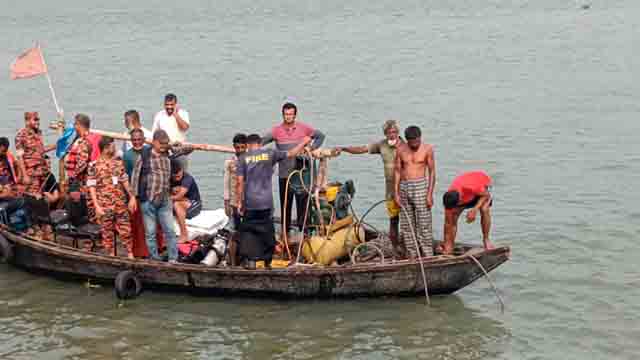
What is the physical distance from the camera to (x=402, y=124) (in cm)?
2744

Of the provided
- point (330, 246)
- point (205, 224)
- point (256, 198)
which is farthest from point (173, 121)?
point (330, 246)

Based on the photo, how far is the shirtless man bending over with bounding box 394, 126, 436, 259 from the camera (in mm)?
13180

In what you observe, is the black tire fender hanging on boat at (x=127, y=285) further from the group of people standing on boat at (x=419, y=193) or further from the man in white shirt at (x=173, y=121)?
the group of people standing on boat at (x=419, y=193)

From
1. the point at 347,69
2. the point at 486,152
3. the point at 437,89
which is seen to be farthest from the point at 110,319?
the point at 347,69

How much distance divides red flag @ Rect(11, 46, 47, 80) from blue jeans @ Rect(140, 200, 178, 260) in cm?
433

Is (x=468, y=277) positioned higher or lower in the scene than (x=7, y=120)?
lower

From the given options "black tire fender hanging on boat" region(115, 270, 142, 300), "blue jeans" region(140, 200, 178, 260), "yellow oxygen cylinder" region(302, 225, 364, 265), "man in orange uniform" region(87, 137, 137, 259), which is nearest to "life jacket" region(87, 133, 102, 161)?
"man in orange uniform" region(87, 137, 137, 259)

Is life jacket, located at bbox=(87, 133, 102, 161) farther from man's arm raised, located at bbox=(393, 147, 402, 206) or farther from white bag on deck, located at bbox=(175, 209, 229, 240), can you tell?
man's arm raised, located at bbox=(393, 147, 402, 206)

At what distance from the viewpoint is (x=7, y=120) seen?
2952 centimetres

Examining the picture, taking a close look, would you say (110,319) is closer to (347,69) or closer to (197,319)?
(197,319)

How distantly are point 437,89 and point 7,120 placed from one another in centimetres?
1328

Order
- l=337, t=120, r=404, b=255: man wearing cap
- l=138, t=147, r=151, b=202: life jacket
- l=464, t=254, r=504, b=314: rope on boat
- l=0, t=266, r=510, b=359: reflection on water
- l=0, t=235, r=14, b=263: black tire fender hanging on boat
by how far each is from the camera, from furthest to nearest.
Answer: l=0, t=235, r=14, b=263: black tire fender hanging on boat
l=337, t=120, r=404, b=255: man wearing cap
l=138, t=147, r=151, b=202: life jacket
l=464, t=254, r=504, b=314: rope on boat
l=0, t=266, r=510, b=359: reflection on water

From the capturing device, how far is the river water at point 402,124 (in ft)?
43.4

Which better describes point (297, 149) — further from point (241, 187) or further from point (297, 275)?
point (297, 275)
